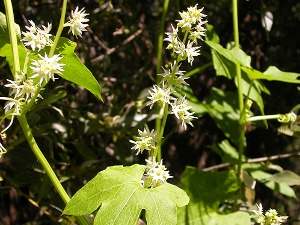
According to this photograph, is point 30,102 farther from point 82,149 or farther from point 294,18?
point 294,18

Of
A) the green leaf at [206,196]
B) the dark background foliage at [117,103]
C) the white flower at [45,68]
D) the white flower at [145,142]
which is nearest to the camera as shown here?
the white flower at [45,68]

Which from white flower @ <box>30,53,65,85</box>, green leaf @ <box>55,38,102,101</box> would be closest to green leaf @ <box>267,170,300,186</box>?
green leaf @ <box>55,38,102,101</box>

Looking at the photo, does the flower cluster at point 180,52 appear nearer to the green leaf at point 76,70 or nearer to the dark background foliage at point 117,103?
the green leaf at point 76,70

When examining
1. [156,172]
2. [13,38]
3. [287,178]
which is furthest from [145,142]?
[287,178]

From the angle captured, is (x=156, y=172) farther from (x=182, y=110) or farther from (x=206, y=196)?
(x=206, y=196)

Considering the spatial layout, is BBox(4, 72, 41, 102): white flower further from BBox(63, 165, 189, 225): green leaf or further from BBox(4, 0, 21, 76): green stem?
BBox(63, 165, 189, 225): green leaf

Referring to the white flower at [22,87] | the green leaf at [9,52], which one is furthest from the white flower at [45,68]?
the green leaf at [9,52]

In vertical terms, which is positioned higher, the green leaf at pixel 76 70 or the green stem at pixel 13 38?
the green stem at pixel 13 38
